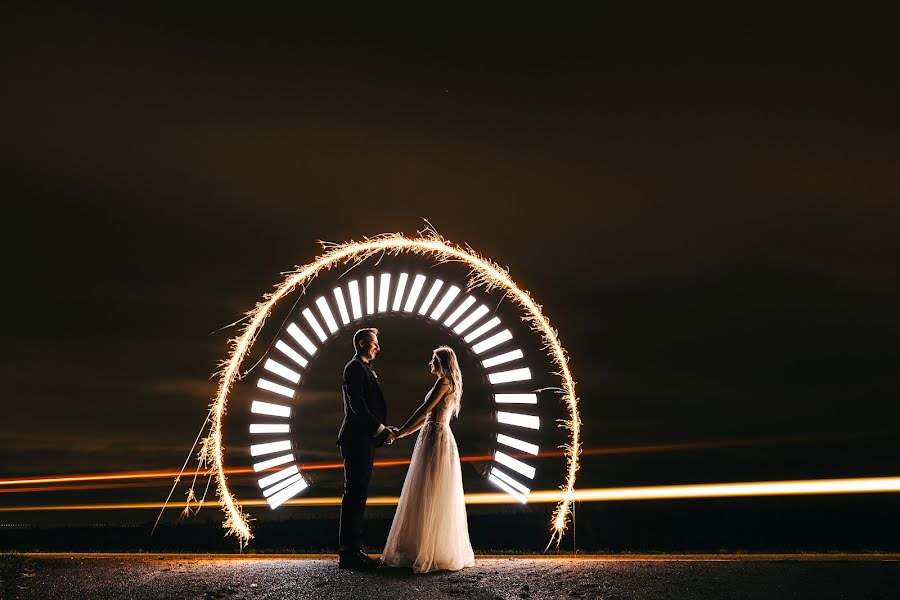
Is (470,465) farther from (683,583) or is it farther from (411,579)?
(683,583)

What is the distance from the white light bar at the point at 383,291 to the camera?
1230 cm

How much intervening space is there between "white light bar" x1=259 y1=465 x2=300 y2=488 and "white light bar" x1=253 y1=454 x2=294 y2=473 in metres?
0.12

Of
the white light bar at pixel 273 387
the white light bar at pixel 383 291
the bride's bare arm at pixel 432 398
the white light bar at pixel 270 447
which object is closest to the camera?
the bride's bare arm at pixel 432 398

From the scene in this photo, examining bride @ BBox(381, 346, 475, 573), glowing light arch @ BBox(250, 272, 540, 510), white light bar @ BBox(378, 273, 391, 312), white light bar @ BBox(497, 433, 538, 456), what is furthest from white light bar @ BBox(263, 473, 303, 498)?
white light bar @ BBox(497, 433, 538, 456)

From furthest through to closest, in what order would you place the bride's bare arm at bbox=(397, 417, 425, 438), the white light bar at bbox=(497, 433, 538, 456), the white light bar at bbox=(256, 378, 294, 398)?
the white light bar at bbox=(256, 378, 294, 398), the white light bar at bbox=(497, 433, 538, 456), the bride's bare arm at bbox=(397, 417, 425, 438)

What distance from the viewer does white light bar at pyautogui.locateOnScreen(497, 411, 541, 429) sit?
1227 cm

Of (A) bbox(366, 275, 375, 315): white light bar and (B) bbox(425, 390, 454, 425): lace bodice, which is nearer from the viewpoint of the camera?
(B) bbox(425, 390, 454, 425): lace bodice

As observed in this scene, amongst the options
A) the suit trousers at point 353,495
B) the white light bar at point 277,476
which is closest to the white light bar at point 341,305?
the white light bar at point 277,476

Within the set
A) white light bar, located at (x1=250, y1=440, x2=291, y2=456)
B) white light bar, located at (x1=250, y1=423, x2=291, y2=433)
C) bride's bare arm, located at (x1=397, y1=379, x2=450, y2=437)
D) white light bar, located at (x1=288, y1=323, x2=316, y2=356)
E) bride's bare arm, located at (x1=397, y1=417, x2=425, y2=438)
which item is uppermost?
white light bar, located at (x1=288, y1=323, x2=316, y2=356)

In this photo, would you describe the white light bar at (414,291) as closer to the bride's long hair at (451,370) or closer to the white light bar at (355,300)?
the white light bar at (355,300)

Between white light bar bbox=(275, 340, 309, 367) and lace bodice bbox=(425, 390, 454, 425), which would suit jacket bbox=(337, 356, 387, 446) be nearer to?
lace bodice bbox=(425, 390, 454, 425)

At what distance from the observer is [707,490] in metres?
10.9

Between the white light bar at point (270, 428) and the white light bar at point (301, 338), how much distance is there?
1.13m

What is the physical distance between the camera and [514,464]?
12.2 m
